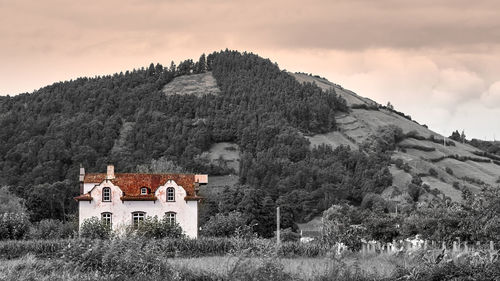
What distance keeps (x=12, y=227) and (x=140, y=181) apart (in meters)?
20.2

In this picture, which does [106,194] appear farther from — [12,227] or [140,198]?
[12,227]

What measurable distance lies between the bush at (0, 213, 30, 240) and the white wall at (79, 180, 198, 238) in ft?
50.7

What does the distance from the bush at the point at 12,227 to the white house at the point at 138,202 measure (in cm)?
1510

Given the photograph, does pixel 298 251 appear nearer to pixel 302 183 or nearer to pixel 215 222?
pixel 215 222

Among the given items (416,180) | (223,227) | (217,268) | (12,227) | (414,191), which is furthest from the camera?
(416,180)

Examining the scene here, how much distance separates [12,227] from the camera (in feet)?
183

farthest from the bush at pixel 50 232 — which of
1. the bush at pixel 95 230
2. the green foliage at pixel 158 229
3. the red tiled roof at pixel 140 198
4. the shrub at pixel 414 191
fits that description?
the shrub at pixel 414 191

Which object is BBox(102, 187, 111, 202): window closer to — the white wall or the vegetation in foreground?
the white wall

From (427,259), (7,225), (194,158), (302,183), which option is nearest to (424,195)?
(302,183)

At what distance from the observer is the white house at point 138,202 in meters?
72.5

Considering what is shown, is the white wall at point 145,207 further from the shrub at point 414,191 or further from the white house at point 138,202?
the shrub at point 414,191

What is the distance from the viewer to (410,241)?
69.2 meters

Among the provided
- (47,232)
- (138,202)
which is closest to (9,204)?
(138,202)

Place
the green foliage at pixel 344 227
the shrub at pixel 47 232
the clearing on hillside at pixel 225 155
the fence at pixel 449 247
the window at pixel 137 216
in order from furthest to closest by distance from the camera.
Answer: the clearing on hillside at pixel 225 155
the window at pixel 137 216
the shrub at pixel 47 232
the green foliage at pixel 344 227
the fence at pixel 449 247
